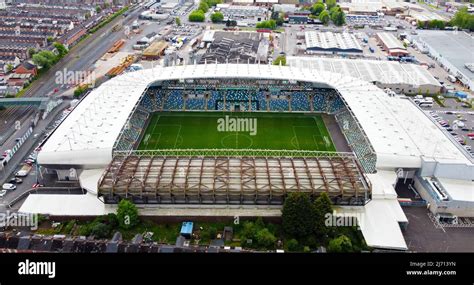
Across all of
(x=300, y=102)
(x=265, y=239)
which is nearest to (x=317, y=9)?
(x=300, y=102)

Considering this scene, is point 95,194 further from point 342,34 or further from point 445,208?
point 342,34

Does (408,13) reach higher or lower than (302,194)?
higher

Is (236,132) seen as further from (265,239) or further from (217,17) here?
(217,17)

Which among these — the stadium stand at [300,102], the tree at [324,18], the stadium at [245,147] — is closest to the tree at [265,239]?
the stadium at [245,147]

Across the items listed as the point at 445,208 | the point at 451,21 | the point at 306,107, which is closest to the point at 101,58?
the point at 306,107

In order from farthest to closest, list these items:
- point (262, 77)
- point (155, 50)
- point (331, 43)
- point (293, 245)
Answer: point (331, 43), point (155, 50), point (262, 77), point (293, 245)

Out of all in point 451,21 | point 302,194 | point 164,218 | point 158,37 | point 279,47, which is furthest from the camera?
point 451,21
